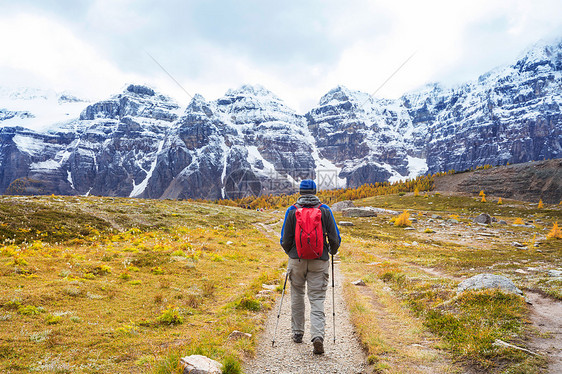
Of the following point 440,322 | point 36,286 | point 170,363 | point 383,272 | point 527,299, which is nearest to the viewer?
point 170,363

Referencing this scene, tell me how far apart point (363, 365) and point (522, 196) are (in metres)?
169

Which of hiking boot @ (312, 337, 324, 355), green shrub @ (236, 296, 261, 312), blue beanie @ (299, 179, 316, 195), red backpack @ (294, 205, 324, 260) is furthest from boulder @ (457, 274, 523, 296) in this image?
green shrub @ (236, 296, 261, 312)

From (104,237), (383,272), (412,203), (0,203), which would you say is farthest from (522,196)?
(0,203)

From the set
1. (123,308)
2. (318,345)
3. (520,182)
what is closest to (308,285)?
(318,345)

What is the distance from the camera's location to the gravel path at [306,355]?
7042mm

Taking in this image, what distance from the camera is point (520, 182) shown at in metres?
143

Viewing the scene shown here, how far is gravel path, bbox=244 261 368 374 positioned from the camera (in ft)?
23.1

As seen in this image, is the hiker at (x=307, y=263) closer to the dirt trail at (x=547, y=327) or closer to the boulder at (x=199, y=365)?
the boulder at (x=199, y=365)

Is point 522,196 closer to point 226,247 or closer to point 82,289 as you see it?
point 226,247

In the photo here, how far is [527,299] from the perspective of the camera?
33.6 ft

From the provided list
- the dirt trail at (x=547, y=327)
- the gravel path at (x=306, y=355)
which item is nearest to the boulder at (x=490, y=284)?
the dirt trail at (x=547, y=327)

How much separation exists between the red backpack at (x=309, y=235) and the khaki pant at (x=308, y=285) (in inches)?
15.1

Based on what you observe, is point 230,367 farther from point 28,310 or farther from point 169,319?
point 28,310

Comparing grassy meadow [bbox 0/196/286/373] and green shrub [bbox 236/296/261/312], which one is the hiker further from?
green shrub [bbox 236/296/261/312]
